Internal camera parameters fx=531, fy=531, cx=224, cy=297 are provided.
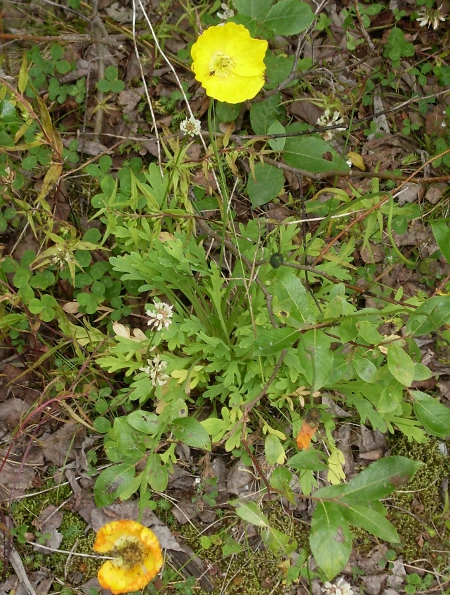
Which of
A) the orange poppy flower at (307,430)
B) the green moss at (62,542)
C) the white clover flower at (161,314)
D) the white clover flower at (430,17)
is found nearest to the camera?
the orange poppy flower at (307,430)

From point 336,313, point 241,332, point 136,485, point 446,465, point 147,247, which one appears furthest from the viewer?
point 446,465

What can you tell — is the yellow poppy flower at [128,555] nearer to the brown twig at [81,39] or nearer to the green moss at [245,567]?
the green moss at [245,567]

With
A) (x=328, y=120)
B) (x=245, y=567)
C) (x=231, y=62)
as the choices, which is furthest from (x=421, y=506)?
(x=231, y=62)

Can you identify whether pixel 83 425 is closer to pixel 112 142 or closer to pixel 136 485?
pixel 136 485

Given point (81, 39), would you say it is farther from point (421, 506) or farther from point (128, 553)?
point (421, 506)

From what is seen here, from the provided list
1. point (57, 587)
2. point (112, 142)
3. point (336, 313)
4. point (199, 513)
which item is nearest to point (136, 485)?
point (199, 513)

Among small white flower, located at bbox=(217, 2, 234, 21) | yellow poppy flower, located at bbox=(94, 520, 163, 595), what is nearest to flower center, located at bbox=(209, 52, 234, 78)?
small white flower, located at bbox=(217, 2, 234, 21)

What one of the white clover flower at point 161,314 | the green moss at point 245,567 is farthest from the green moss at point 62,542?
the white clover flower at point 161,314
